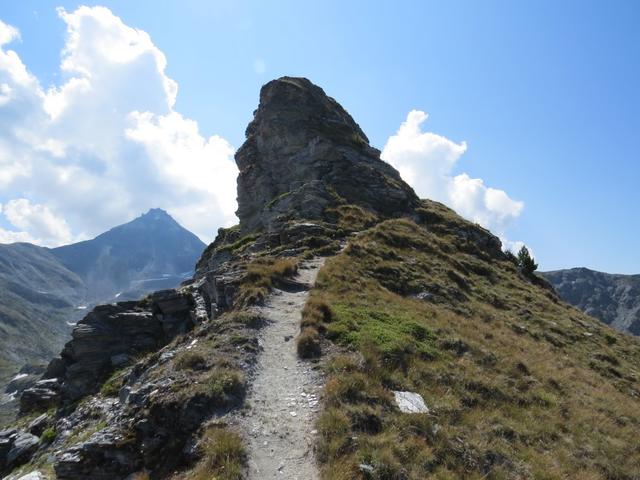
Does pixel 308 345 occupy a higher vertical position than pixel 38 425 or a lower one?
higher

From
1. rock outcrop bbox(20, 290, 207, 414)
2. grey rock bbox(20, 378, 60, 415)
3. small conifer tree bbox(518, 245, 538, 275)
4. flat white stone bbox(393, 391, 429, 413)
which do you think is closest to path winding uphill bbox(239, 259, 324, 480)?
flat white stone bbox(393, 391, 429, 413)

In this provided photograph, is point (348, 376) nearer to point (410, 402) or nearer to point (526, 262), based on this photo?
point (410, 402)

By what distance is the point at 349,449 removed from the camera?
1191 centimetres

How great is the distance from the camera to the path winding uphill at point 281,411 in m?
11.7

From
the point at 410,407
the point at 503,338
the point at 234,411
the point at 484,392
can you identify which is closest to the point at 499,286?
the point at 503,338

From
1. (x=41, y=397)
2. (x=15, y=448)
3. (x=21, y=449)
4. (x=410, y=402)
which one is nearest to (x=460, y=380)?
(x=410, y=402)

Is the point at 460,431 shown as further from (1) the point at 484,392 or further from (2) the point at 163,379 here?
(2) the point at 163,379

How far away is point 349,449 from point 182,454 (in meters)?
4.70

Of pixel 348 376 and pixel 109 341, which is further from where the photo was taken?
pixel 109 341

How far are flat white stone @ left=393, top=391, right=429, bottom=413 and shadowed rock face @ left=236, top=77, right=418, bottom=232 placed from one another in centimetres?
3028

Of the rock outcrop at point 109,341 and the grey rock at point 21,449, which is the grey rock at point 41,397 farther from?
the grey rock at point 21,449

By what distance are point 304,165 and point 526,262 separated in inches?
1172

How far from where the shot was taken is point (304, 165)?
60250mm

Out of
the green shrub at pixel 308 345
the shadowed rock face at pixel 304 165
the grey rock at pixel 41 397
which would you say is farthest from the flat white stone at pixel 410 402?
the shadowed rock face at pixel 304 165
